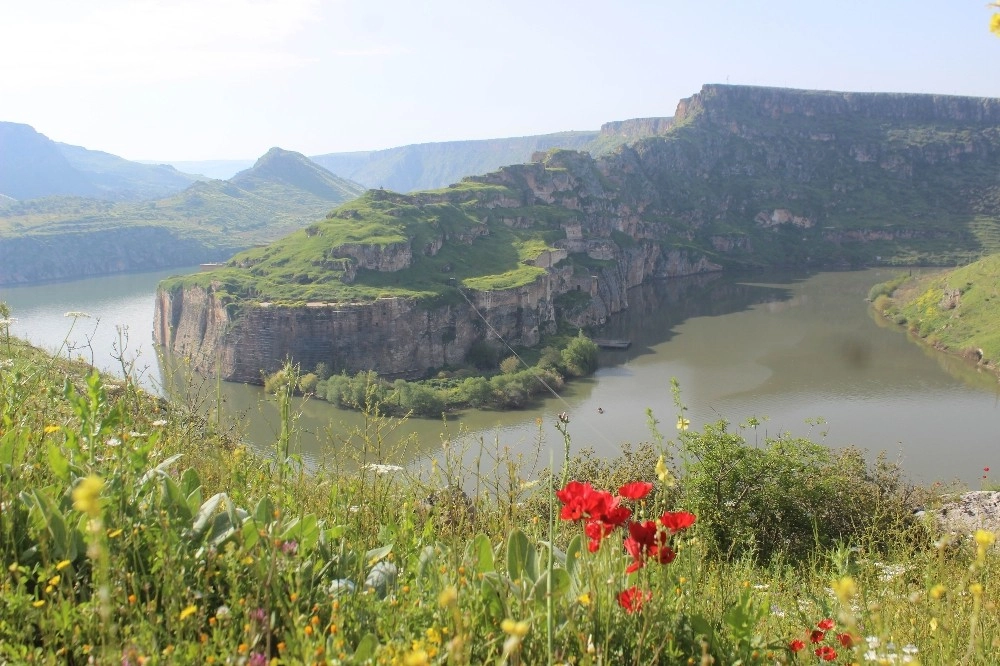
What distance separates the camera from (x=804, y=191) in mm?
106125

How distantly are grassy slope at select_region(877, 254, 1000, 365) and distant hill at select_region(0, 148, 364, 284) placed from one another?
101m

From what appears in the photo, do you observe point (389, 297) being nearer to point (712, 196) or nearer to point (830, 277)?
point (830, 277)

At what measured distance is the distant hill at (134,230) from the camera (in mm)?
101062

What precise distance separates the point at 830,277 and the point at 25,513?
288 ft

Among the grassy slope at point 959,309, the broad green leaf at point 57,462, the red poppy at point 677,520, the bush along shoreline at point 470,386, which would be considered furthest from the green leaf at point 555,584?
the grassy slope at point 959,309

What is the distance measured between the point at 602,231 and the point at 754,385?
146ft

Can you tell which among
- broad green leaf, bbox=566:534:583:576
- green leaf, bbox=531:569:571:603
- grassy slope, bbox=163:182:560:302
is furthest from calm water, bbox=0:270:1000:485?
green leaf, bbox=531:569:571:603

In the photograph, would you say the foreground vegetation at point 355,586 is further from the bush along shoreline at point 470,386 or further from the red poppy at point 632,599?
the bush along shoreline at point 470,386

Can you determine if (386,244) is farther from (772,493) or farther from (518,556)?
(518,556)

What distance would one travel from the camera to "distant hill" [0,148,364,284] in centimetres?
10106

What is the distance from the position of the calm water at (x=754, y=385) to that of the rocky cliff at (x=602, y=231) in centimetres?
517

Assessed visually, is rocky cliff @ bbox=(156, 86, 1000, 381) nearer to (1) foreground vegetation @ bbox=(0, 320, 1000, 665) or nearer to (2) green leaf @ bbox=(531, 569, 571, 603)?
(1) foreground vegetation @ bbox=(0, 320, 1000, 665)

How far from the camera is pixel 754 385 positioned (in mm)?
37219

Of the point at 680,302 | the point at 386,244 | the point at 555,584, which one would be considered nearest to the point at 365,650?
the point at 555,584
